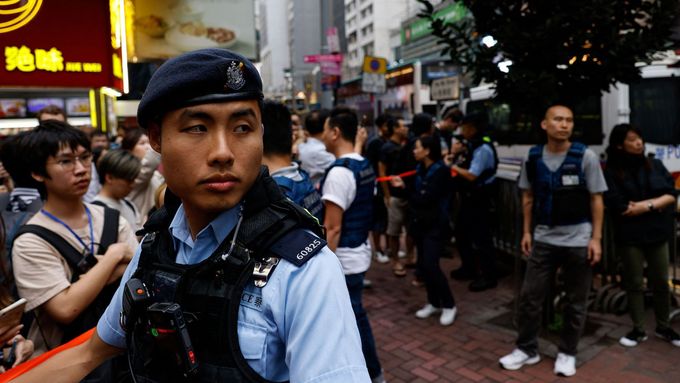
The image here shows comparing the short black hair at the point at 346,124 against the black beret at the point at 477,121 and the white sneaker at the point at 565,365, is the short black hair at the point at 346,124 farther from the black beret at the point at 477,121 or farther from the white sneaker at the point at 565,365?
the black beret at the point at 477,121

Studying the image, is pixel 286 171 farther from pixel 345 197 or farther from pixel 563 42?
pixel 563 42

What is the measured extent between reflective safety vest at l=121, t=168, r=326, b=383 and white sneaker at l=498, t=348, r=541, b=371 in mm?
3638

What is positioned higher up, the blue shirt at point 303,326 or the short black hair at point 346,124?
the short black hair at point 346,124

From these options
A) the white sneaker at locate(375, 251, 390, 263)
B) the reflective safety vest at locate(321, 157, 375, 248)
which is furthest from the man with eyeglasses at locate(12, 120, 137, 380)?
the white sneaker at locate(375, 251, 390, 263)

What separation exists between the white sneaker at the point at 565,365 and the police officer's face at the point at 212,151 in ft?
12.7

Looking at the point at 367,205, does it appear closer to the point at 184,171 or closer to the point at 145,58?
the point at 184,171

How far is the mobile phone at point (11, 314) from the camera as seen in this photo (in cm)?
181

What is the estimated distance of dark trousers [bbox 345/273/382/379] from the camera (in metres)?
3.82

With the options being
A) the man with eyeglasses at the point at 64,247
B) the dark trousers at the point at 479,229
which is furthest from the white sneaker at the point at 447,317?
the man with eyeglasses at the point at 64,247

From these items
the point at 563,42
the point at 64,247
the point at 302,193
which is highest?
the point at 563,42

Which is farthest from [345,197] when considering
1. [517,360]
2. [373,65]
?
[373,65]

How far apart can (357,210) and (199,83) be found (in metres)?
2.95

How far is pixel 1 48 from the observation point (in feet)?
9.83

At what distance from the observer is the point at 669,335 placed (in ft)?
15.4
